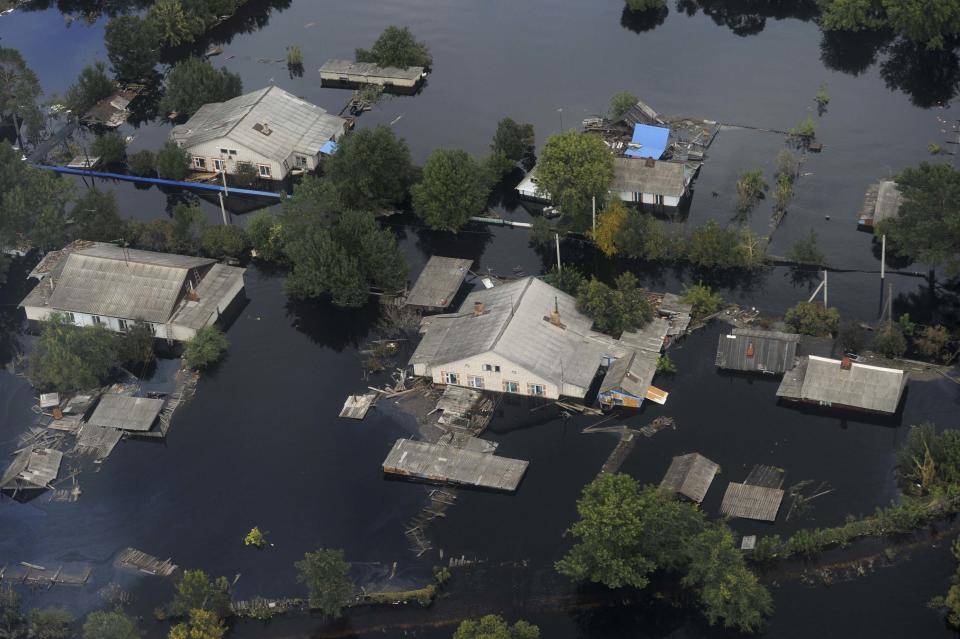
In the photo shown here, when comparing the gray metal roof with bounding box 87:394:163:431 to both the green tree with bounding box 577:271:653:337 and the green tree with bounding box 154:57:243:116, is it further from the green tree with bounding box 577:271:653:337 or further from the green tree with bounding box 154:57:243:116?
the green tree with bounding box 154:57:243:116

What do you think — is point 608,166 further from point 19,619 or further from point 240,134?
point 19,619

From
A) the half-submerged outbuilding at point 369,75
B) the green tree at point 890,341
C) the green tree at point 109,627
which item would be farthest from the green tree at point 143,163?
the green tree at point 890,341

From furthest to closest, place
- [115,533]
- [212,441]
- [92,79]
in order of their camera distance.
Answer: [92,79] → [212,441] → [115,533]

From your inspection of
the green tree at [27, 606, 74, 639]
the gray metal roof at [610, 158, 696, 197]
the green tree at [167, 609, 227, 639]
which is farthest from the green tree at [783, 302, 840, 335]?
the green tree at [27, 606, 74, 639]

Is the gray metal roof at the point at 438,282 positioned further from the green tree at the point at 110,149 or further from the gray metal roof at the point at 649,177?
the green tree at the point at 110,149

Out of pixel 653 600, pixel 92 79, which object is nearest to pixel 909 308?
pixel 653 600

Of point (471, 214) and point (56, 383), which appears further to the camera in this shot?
point (471, 214)

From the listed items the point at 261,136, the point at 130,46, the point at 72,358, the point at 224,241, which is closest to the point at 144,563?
the point at 72,358
